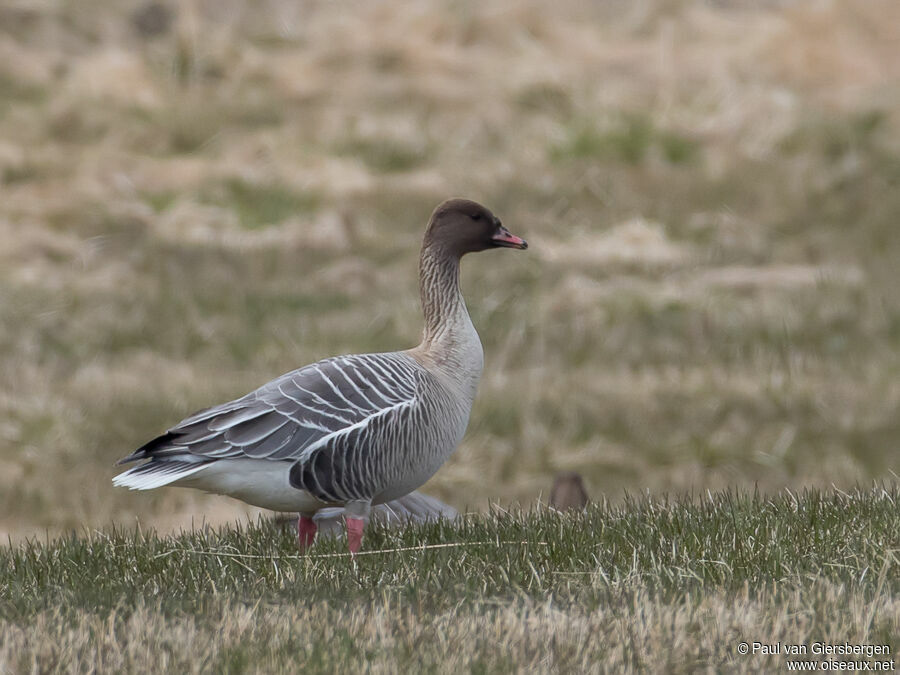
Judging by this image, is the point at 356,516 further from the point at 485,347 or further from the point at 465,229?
the point at 485,347

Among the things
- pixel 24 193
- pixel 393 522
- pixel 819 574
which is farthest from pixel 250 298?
pixel 819 574

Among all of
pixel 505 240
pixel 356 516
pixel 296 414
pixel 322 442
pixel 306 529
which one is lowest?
pixel 306 529

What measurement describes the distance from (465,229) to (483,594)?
3.03 m

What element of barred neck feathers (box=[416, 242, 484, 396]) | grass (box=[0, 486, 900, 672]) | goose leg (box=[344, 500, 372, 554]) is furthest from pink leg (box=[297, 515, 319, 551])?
barred neck feathers (box=[416, 242, 484, 396])

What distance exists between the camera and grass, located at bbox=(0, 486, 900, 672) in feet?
15.4

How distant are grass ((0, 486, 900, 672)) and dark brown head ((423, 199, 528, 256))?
1746mm

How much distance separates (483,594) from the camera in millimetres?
5449

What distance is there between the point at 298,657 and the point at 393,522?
3.01 m

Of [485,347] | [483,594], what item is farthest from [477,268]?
[483,594]

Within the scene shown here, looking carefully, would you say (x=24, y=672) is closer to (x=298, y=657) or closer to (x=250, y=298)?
(x=298, y=657)

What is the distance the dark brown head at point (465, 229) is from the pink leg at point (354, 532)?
1.91 m

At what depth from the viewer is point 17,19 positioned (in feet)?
84.7

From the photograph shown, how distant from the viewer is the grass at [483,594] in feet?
15.4

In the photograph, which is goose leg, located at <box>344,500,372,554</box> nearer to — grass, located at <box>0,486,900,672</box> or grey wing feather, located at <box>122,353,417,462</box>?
grass, located at <box>0,486,900,672</box>
